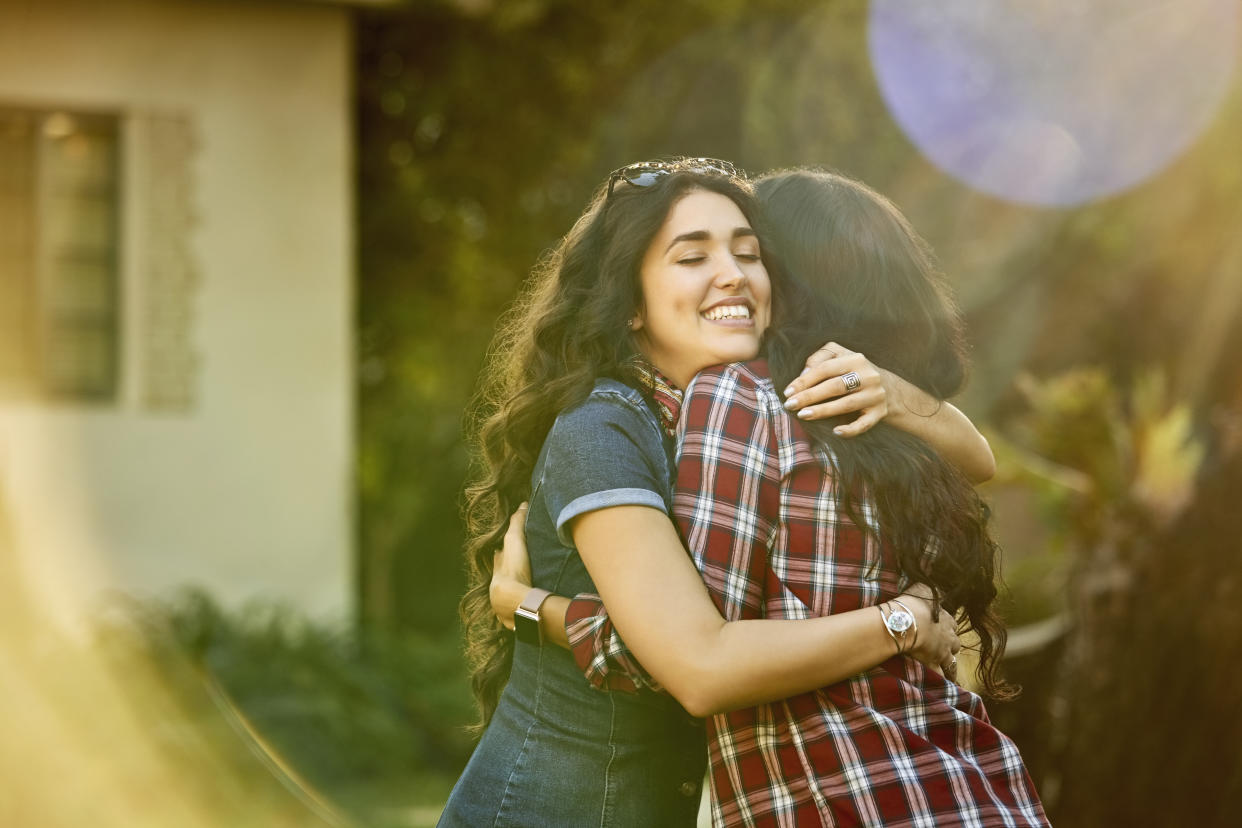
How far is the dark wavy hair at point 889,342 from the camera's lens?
222 cm

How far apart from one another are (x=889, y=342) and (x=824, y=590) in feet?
1.90

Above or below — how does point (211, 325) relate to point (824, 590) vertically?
above

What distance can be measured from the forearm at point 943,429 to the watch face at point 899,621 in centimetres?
38

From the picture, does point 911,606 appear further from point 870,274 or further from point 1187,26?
point 1187,26

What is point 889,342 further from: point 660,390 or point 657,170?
point 657,170

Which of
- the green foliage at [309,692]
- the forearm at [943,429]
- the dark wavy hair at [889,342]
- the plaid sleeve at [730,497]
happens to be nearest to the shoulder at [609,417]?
the plaid sleeve at [730,497]

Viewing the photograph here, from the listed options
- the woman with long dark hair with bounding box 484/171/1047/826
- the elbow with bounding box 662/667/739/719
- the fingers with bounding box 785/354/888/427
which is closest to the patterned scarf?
the woman with long dark hair with bounding box 484/171/1047/826

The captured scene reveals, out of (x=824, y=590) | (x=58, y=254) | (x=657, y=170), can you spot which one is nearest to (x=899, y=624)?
(x=824, y=590)

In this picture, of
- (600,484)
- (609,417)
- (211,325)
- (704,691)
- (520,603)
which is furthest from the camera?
(211,325)

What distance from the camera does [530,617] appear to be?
242cm

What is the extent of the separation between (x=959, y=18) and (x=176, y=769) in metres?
6.91

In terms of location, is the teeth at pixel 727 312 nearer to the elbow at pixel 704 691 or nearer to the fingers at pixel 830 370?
the fingers at pixel 830 370

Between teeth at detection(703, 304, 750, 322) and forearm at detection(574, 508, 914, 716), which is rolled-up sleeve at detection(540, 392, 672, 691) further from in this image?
teeth at detection(703, 304, 750, 322)

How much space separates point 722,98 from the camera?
9078 mm
